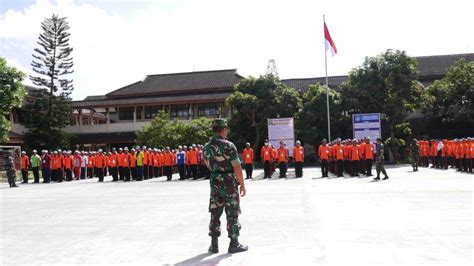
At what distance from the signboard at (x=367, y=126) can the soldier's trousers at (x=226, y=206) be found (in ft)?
72.7

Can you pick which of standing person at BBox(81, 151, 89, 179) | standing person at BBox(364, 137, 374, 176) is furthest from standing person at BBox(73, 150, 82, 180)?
standing person at BBox(364, 137, 374, 176)

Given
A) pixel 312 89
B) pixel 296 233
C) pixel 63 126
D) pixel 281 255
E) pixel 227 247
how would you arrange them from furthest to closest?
1. pixel 63 126
2. pixel 312 89
3. pixel 296 233
4. pixel 227 247
5. pixel 281 255

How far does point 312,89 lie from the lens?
119 feet

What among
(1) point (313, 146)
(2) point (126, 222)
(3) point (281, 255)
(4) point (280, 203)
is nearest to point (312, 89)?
(1) point (313, 146)

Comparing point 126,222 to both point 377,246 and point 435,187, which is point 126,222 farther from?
point 435,187

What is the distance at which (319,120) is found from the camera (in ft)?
115

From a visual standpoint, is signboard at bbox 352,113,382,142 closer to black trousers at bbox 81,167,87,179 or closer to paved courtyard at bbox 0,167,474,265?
paved courtyard at bbox 0,167,474,265

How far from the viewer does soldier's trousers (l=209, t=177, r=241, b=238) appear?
22.0 ft

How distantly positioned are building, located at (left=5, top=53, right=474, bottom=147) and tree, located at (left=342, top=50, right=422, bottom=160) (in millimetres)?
8719

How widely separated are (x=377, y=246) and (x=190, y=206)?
6.28 meters

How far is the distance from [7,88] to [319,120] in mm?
21417

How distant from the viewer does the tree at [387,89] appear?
32.9 m

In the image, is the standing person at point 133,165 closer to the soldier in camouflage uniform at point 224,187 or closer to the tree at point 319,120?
the tree at point 319,120

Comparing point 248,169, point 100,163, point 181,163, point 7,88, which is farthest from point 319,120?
point 7,88
